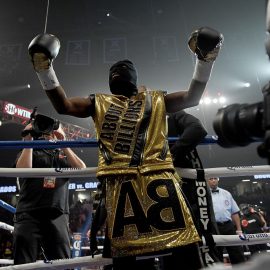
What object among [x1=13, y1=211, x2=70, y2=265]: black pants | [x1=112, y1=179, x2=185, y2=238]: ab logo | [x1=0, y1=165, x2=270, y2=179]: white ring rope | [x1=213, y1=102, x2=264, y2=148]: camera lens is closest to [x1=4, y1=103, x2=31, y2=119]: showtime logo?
[x1=13, y1=211, x2=70, y2=265]: black pants

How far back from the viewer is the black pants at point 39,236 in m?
1.90

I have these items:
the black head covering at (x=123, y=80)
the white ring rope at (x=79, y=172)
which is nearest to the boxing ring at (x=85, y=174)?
the white ring rope at (x=79, y=172)

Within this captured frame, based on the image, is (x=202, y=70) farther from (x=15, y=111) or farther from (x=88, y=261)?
(x=15, y=111)

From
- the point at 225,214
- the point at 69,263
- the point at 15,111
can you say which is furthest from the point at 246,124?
the point at 15,111

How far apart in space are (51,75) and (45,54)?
108mm

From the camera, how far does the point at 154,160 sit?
4.76ft

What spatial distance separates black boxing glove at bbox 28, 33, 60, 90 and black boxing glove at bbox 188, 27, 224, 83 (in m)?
0.61

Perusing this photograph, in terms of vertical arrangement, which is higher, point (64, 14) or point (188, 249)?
point (64, 14)

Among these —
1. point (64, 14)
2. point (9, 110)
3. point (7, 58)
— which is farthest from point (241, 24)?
point (9, 110)

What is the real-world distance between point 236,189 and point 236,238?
15952 millimetres

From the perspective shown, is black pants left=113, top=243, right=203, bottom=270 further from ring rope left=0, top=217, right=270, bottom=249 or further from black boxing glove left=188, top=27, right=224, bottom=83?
black boxing glove left=188, top=27, right=224, bottom=83

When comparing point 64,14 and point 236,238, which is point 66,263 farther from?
point 64,14

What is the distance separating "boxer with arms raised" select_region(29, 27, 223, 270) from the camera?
52.0 inches

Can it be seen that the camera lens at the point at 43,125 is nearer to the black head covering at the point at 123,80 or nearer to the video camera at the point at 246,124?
the black head covering at the point at 123,80
